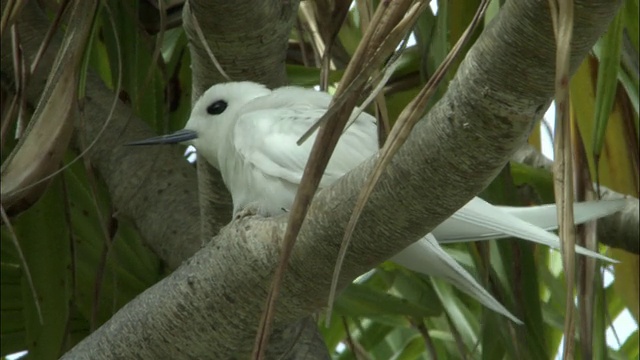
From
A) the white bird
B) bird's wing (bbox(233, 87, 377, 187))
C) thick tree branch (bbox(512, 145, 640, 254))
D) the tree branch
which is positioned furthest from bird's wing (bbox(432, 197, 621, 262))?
thick tree branch (bbox(512, 145, 640, 254))

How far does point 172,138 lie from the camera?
162 centimetres

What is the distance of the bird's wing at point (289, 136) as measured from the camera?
1.39m

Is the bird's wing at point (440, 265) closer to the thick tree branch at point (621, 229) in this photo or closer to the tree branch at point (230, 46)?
the tree branch at point (230, 46)

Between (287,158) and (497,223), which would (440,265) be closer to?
(497,223)

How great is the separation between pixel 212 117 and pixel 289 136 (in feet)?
0.85

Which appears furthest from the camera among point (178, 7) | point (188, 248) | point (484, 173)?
point (178, 7)

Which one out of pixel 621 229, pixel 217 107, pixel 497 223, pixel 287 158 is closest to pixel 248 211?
pixel 287 158

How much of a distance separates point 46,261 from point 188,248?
0.86 feet

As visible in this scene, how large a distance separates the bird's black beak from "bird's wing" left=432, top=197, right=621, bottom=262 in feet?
1.53

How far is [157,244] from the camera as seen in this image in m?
1.47

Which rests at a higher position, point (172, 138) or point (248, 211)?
point (248, 211)

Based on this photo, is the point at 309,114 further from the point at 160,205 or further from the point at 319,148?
the point at 319,148

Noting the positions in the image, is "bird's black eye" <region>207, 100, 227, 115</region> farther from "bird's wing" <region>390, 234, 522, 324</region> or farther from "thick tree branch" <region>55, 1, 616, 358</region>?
"thick tree branch" <region>55, 1, 616, 358</region>

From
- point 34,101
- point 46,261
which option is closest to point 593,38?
point 46,261
